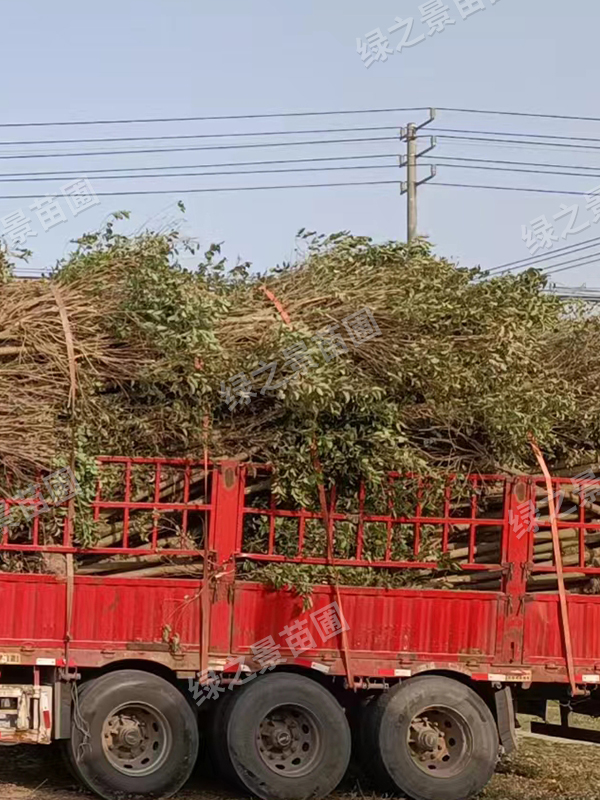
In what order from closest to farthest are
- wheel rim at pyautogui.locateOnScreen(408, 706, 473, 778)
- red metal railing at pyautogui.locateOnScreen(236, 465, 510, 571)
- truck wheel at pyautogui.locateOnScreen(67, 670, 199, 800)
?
truck wheel at pyautogui.locateOnScreen(67, 670, 199, 800) → red metal railing at pyautogui.locateOnScreen(236, 465, 510, 571) → wheel rim at pyautogui.locateOnScreen(408, 706, 473, 778)

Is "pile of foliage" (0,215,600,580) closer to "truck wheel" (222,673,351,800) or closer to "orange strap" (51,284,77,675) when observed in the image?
"orange strap" (51,284,77,675)

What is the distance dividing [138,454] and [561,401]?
11.1 feet

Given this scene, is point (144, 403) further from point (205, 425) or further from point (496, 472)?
point (496, 472)

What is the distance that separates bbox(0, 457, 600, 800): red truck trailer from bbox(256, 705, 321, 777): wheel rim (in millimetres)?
15

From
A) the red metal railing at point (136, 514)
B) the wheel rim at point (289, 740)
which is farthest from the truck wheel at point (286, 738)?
the red metal railing at point (136, 514)

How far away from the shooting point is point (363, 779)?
843 centimetres

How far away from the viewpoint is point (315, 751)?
8.09 m

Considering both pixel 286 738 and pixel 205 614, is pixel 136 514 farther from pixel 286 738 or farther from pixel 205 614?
pixel 286 738

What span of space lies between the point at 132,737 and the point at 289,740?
121 centimetres

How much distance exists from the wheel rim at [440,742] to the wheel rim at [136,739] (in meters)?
1.95

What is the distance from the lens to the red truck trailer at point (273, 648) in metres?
7.83
